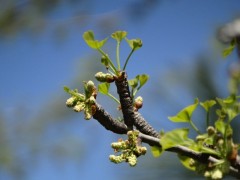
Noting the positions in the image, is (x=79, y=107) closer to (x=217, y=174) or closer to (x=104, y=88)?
(x=104, y=88)

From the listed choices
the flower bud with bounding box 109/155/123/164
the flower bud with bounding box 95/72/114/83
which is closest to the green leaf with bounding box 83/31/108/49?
the flower bud with bounding box 95/72/114/83

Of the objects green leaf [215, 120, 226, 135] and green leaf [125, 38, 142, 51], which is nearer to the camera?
green leaf [215, 120, 226, 135]

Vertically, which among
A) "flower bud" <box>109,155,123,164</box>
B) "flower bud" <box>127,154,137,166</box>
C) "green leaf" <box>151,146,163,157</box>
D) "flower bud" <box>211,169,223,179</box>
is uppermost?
"flower bud" <box>109,155,123,164</box>

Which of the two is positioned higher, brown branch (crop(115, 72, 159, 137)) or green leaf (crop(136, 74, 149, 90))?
green leaf (crop(136, 74, 149, 90))

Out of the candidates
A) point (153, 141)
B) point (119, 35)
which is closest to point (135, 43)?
point (119, 35)

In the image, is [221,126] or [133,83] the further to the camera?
[133,83]

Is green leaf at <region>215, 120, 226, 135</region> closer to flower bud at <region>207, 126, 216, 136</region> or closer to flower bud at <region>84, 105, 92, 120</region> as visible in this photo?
flower bud at <region>207, 126, 216, 136</region>

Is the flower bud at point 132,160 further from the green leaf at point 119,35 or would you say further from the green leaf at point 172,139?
the green leaf at point 119,35

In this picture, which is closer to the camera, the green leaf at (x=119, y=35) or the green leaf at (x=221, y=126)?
the green leaf at (x=221, y=126)

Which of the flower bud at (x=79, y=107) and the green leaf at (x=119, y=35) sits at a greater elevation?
the green leaf at (x=119, y=35)

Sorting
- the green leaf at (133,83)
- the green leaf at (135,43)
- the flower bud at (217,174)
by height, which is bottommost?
the flower bud at (217,174)

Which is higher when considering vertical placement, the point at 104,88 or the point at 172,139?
the point at 104,88

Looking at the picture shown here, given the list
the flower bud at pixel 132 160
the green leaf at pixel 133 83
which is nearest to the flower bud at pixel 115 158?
the flower bud at pixel 132 160
